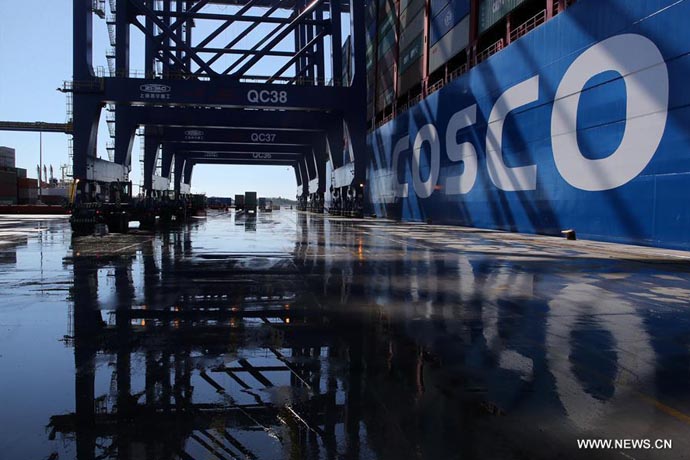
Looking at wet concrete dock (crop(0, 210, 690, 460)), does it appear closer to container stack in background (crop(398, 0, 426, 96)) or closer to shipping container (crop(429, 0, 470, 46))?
shipping container (crop(429, 0, 470, 46))

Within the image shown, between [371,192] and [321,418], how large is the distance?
5526cm

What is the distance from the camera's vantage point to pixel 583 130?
71.3ft

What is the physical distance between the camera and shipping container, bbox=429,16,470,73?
1401 inches

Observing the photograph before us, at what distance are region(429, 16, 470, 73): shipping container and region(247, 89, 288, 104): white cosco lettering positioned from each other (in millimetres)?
12194

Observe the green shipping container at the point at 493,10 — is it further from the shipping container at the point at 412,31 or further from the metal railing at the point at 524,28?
the shipping container at the point at 412,31

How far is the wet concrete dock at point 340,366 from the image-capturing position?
3588 millimetres

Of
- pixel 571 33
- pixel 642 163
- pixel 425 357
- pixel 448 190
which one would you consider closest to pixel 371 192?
pixel 448 190

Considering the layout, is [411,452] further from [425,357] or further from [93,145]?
[93,145]

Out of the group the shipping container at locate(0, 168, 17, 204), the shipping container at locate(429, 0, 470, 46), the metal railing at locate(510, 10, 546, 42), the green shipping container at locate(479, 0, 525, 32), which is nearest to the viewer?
the metal railing at locate(510, 10, 546, 42)

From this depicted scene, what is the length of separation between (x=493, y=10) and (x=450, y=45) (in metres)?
6.91

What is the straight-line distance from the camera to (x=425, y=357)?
18.3ft

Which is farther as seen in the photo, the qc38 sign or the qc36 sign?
the qc38 sign

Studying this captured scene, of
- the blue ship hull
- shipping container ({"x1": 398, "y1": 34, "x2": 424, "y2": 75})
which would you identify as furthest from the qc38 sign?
the blue ship hull

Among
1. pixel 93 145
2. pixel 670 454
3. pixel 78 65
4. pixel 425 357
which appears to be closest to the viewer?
pixel 670 454
